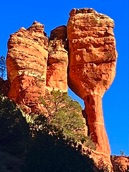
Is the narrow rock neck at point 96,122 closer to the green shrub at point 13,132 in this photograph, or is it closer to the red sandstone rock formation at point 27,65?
the red sandstone rock formation at point 27,65

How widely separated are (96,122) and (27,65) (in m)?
11.4

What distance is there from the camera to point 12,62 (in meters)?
54.0

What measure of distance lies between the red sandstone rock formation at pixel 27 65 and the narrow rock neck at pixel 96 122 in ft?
24.5

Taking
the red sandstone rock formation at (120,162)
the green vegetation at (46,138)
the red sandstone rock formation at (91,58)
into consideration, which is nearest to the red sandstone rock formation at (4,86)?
the green vegetation at (46,138)

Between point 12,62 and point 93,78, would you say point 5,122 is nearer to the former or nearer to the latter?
point 12,62

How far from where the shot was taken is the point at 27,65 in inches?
2119

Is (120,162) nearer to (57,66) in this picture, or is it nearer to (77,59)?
(77,59)

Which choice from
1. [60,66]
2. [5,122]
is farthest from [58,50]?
[5,122]

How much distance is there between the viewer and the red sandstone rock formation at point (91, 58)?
59.0 m

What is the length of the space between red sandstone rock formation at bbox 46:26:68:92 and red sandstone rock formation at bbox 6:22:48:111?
136cm

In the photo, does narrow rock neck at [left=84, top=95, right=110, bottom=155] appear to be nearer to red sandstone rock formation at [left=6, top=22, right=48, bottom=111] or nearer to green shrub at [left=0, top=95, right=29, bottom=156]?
red sandstone rock formation at [left=6, top=22, right=48, bottom=111]

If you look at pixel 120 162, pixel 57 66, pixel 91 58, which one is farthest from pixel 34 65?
pixel 120 162

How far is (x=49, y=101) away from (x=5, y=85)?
9.34m

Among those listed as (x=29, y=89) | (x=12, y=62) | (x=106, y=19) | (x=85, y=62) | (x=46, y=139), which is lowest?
(x=46, y=139)
